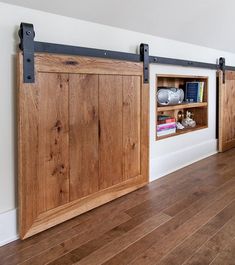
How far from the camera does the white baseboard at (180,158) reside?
8.23ft

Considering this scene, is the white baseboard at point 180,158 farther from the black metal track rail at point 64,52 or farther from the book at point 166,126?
the black metal track rail at point 64,52

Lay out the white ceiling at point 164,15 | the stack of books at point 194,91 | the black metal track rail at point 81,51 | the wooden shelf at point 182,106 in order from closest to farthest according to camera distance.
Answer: the black metal track rail at point 81,51
the white ceiling at point 164,15
the wooden shelf at point 182,106
the stack of books at point 194,91

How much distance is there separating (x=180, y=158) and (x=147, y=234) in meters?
1.35

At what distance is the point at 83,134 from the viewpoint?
1808 millimetres

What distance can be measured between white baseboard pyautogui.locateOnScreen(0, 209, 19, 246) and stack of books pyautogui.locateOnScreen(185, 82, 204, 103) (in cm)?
238

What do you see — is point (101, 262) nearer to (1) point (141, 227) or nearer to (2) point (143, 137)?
(1) point (141, 227)

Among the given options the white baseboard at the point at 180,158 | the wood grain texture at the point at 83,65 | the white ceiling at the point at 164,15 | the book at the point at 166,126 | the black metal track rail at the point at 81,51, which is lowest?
the white baseboard at the point at 180,158

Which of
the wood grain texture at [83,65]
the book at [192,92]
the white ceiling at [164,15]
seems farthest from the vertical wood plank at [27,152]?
the book at [192,92]

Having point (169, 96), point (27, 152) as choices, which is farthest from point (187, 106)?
point (27, 152)

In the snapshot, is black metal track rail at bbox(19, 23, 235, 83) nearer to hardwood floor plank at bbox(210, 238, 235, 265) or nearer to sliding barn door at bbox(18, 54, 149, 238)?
sliding barn door at bbox(18, 54, 149, 238)

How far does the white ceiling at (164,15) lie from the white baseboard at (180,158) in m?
1.15

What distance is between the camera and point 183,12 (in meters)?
2.32

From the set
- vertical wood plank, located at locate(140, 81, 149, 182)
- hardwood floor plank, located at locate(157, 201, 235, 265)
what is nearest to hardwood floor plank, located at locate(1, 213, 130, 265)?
hardwood floor plank, located at locate(157, 201, 235, 265)

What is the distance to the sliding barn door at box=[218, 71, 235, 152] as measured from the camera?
11.2ft
